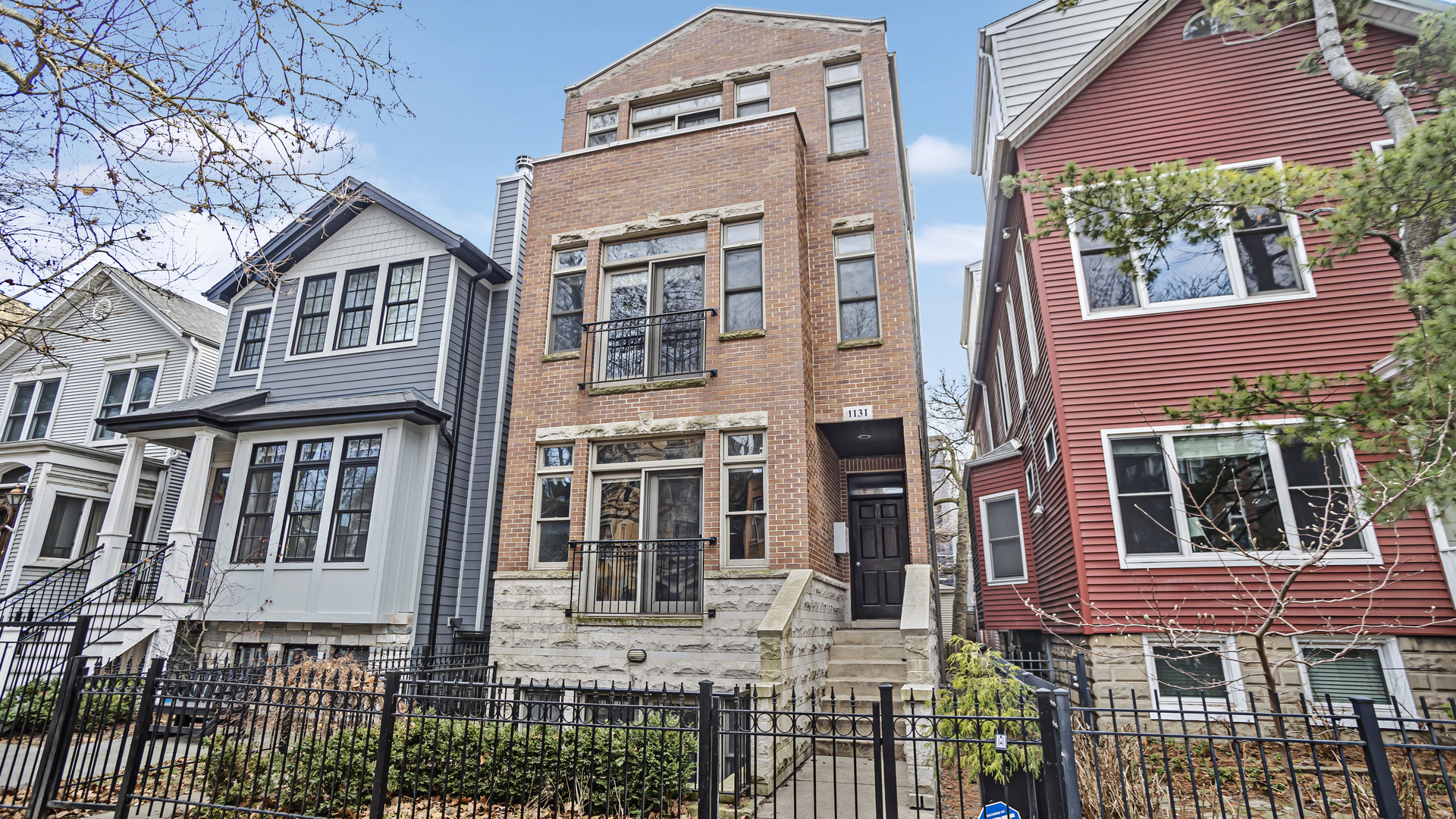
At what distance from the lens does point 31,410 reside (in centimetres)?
1941

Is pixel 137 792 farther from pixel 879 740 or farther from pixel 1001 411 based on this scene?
pixel 1001 411

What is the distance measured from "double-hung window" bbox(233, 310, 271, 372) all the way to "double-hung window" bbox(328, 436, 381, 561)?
432cm

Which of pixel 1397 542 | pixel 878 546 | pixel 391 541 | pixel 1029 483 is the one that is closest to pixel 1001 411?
pixel 1029 483

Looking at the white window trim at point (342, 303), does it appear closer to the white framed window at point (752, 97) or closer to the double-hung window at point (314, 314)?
the double-hung window at point (314, 314)

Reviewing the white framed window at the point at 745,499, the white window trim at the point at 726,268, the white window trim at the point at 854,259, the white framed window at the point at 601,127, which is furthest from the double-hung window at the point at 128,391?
the white window trim at the point at 854,259

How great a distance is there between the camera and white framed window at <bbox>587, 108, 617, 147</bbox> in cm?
1536

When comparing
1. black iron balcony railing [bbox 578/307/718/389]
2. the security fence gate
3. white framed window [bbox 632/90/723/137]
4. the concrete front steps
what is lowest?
the security fence gate

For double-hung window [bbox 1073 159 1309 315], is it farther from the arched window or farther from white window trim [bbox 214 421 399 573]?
white window trim [bbox 214 421 399 573]

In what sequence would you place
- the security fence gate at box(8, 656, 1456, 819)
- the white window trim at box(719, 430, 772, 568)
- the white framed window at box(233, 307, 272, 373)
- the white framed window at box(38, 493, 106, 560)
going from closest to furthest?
the security fence gate at box(8, 656, 1456, 819) < the white window trim at box(719, 430, 772, 568) < the white framed window at box(233, 307, 272, 373) < the white framed window at box(38, 493, 106, 560)

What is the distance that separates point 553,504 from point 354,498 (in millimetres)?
3839

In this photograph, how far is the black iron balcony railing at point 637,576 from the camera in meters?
10.6

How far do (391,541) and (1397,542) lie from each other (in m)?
13.8

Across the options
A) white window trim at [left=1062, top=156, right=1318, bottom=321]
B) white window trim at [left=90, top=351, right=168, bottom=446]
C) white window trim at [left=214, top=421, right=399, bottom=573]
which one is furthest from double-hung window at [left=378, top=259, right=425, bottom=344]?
white window trim at [left=1062, top=156, right=1318, bottom=321]

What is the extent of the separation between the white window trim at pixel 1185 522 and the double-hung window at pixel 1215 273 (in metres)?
1.78
